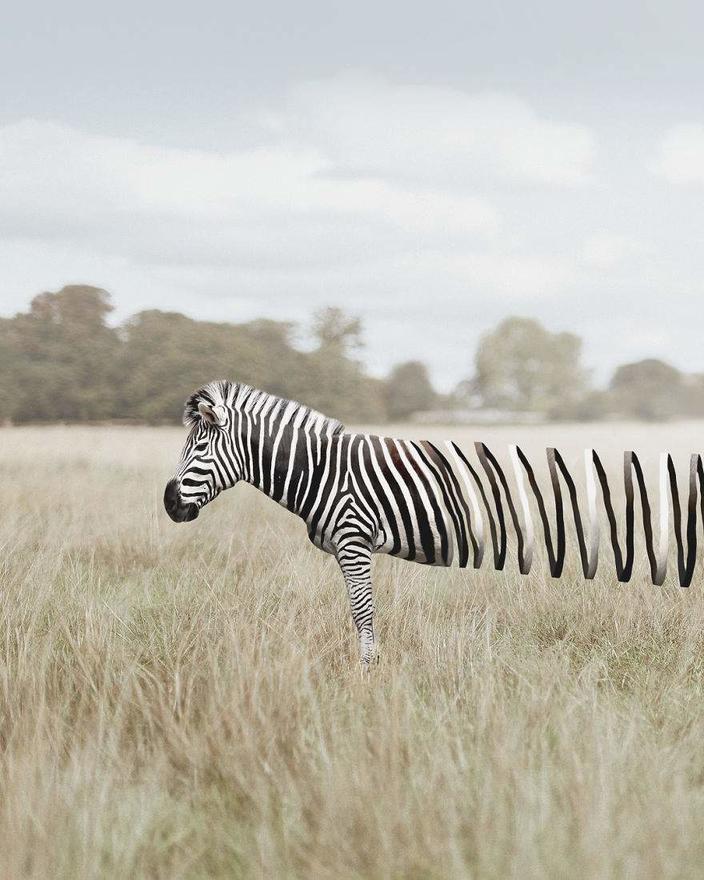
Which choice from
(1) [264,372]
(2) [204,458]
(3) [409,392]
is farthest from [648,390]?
(2) [204,458]

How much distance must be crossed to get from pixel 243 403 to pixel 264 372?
5252 centimetres

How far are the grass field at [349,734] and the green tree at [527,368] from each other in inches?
2710

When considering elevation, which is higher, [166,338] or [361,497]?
[166,338]

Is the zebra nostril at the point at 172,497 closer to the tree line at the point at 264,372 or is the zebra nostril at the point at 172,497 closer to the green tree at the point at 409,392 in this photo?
the tree line at the point at 264,372

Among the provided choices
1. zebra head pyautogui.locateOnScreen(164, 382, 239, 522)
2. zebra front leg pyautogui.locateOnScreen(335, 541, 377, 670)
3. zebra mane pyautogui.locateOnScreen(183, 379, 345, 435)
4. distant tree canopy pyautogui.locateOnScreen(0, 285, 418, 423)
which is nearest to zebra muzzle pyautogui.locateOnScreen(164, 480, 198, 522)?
zebra head pyautogui.locateOnScreen(164, 382, 239, 522)

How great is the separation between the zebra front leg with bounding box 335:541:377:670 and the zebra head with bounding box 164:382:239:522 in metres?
0.77

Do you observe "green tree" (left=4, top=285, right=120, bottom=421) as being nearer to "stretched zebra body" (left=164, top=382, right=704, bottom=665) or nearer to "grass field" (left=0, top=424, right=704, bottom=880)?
"grass field" (left=0, top=424, right=704, bottom=880)

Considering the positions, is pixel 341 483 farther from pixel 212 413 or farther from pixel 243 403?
pixel 212 413

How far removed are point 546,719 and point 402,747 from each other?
72 centimetres

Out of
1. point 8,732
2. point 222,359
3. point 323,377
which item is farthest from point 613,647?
point 323,377

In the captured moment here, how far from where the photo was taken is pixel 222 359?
52.7m

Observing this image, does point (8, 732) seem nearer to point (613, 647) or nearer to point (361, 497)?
point (361, 497)

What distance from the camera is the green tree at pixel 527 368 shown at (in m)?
73.8

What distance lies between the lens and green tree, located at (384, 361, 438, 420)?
68.8m
